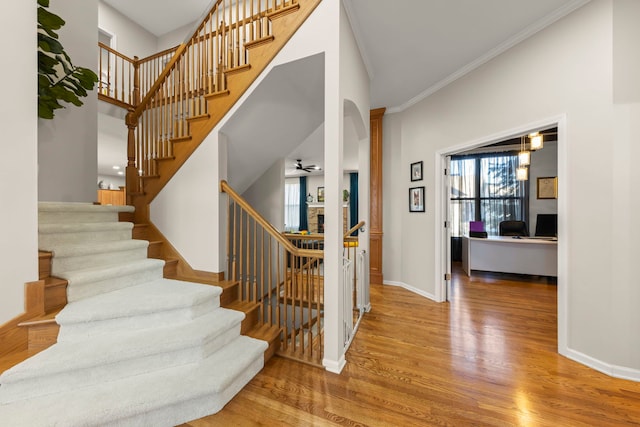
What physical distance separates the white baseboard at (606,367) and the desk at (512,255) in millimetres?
2946

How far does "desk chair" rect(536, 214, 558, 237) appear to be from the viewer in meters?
5.23

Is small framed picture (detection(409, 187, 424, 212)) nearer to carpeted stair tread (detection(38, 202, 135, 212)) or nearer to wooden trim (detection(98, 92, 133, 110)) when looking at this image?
carpeted stair tread (detection(38, 202, 135, 212))

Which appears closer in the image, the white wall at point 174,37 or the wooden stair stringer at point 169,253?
the wooden stair stringer at point 169,253

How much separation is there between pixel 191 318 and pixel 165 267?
836 millimetres

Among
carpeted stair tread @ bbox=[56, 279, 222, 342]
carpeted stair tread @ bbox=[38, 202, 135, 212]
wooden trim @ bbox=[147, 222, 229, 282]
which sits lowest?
carpeted stair tread @ bbox=[56, 279, 222, 342]

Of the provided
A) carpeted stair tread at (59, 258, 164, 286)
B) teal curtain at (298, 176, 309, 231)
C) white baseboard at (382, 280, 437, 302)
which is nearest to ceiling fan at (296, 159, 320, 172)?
teal curtain at (298, 176, 309, 231)

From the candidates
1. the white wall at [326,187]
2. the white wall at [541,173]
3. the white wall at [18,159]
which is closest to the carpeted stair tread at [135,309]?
the white wall at [18,159]

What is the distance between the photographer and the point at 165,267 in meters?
2.51

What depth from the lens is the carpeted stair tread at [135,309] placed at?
5.38 ft

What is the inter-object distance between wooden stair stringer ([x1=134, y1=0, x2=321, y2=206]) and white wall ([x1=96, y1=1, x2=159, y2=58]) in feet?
14.2

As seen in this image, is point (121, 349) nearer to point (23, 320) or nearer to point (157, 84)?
point (23, 320)

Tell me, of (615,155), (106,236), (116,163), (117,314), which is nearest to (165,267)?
(106,236)

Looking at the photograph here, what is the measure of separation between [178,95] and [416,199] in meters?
3.39

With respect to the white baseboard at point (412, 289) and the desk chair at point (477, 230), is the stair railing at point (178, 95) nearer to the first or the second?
the white baseboard at point (412, 289)
